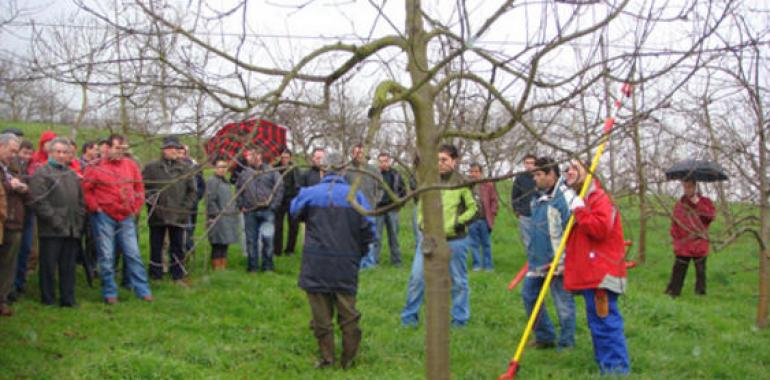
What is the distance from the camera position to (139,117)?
20.0 feet

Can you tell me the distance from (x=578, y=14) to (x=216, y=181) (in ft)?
26.2

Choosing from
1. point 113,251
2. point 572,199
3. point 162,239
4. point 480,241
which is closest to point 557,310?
point 572,199

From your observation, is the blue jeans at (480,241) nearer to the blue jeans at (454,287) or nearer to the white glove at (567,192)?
the blue jeans at (454,287)

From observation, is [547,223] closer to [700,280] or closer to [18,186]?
[18,186]

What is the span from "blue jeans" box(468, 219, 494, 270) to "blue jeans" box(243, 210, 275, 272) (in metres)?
3.43

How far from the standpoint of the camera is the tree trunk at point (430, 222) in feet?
13.8

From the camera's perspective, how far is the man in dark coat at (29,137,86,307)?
845 centimetres

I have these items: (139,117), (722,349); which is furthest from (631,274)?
(139,117)

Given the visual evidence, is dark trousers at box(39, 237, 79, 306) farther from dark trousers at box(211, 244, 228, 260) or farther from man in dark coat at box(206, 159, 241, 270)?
dark trousers at box(211, 244, 228, 260)

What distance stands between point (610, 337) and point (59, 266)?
5789mm

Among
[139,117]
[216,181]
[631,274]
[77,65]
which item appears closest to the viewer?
[77,65]

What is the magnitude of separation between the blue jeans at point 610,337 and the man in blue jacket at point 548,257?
30.4 inches

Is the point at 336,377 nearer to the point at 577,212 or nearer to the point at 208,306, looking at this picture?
the point at 577,212

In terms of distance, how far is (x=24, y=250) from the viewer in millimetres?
9188
